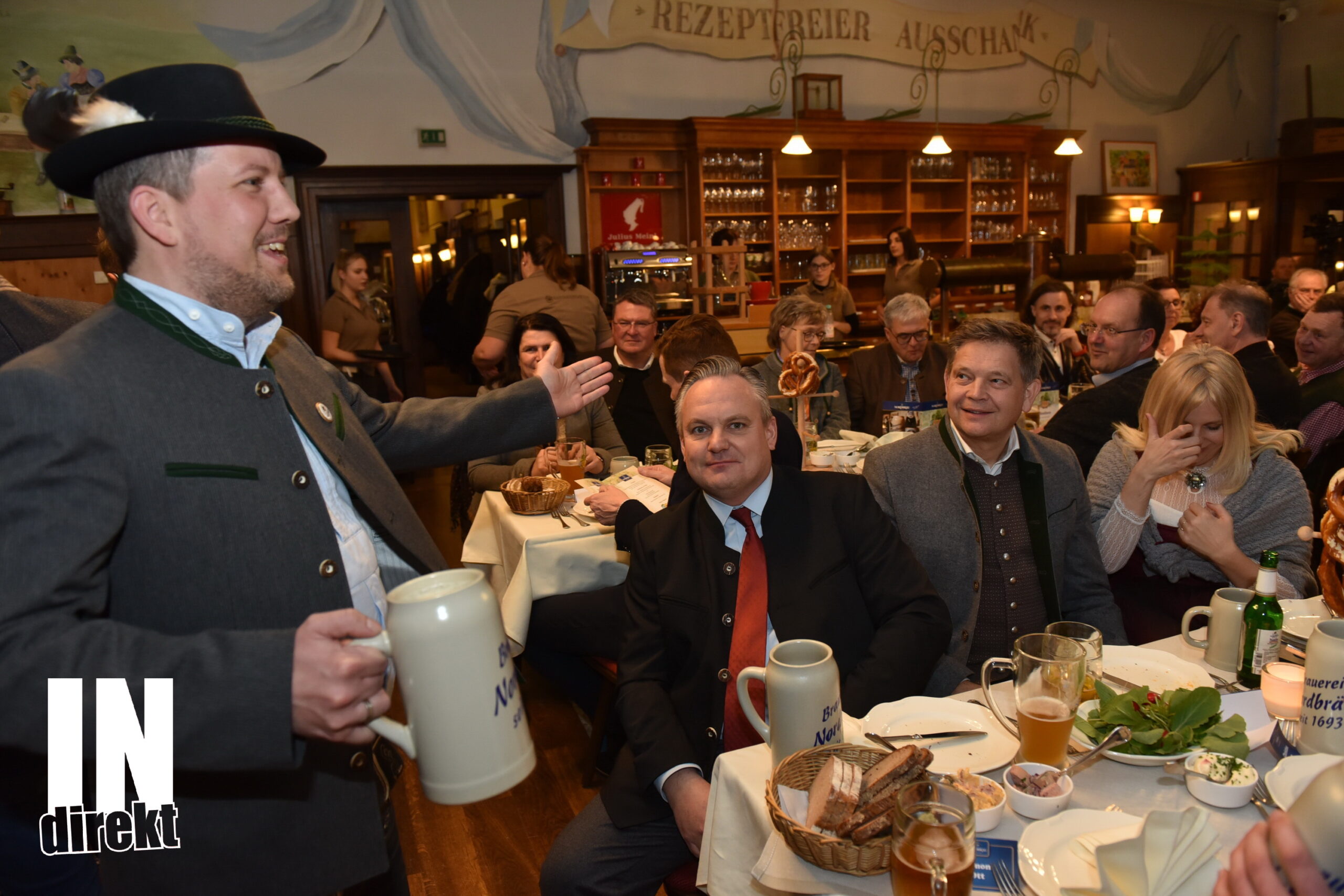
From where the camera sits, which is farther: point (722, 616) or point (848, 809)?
point (722, 616)

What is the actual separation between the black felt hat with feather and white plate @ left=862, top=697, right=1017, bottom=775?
4.44ft

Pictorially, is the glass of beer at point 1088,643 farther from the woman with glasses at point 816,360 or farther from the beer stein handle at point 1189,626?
the woman with glasses at point 816,360

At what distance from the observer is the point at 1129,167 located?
451 inches

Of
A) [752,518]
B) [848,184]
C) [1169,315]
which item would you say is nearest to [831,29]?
[848,184]

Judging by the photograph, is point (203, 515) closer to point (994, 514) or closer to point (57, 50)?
point (994, 514)

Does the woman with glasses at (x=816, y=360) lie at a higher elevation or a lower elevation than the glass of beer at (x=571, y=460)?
higher

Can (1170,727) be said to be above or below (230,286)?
below

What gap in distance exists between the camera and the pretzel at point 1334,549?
1.60 metres

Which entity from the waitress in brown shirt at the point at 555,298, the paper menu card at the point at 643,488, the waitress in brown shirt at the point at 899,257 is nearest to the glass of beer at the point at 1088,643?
the paper menu card at the point at 643,488

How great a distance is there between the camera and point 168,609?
1.18 metres

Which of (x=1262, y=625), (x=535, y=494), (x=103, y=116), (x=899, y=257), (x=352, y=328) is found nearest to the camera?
(x=103, y=116)

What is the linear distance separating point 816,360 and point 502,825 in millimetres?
2721

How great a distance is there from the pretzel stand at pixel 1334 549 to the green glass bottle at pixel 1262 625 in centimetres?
15

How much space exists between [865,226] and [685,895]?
919 centimetres
